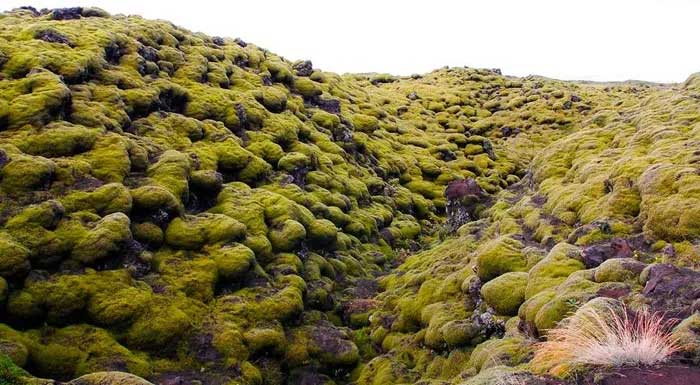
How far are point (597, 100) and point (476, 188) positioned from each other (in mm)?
44210

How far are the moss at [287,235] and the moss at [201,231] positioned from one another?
1916 mm

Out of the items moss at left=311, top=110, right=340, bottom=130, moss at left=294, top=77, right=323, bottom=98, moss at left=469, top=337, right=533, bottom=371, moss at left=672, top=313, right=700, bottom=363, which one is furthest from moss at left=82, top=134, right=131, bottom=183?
moss at left=294, top=77, right=323, bottom=98

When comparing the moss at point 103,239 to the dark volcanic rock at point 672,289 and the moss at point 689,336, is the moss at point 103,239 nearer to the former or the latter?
the dark volcanic rock at point 672,289

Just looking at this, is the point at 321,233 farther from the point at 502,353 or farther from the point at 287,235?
the point at 502,353

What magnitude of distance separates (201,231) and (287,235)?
170 inches

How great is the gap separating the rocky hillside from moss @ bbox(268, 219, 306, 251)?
0.54 ft

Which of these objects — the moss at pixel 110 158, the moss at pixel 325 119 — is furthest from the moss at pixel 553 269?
the moss at pixel 325 119

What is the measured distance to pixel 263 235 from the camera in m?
25.2

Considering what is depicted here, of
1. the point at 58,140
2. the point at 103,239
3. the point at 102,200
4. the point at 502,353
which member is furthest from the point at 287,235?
the point at 502,353

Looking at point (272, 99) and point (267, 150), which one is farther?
point (272, 99)

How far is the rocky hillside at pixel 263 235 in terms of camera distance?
651 inches

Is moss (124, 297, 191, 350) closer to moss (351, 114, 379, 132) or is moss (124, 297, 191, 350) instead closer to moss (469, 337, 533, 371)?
moss (469, 337, 533, 371)

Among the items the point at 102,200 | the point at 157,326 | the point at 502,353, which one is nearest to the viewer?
the point at 502,353

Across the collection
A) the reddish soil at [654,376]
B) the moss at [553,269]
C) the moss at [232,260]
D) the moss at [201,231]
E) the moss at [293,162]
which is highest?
the reddish soil at [654,376]
